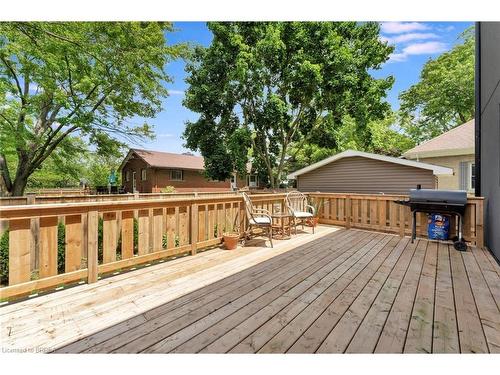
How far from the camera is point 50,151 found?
401 inches

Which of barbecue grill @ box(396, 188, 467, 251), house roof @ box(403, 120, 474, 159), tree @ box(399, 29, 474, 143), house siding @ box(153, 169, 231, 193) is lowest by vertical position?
barbecue grill @ box(396, 188, 467, 251)

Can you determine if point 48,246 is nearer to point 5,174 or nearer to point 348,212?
point 348,212

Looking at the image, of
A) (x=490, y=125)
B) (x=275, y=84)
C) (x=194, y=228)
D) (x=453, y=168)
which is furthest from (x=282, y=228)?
(x=275, y=84)

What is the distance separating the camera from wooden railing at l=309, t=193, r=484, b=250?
14.7ft

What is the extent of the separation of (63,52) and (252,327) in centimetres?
892

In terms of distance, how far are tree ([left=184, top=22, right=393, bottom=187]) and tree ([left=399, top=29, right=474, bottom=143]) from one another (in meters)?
5.34

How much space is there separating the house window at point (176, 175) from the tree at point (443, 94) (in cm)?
1818

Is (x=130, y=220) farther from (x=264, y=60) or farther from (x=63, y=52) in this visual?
(x=264, y=60)

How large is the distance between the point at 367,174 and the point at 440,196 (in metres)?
4.85

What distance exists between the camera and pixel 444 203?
4.36 metres

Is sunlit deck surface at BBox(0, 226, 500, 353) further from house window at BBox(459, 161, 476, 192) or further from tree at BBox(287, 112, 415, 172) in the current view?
tree at BBox(287, 112, 415, 172)

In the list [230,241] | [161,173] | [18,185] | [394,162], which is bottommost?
[230,241]

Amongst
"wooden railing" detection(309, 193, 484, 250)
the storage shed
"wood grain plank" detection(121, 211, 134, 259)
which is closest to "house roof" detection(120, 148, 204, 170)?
the storage shed
